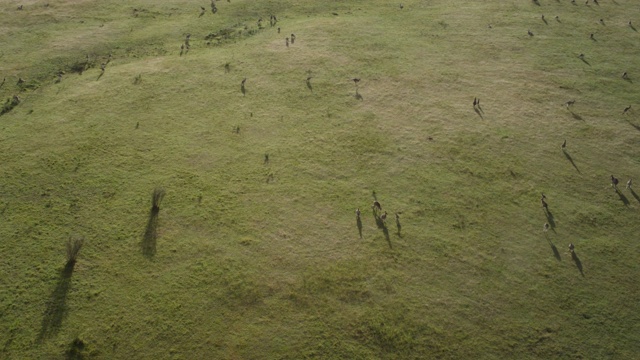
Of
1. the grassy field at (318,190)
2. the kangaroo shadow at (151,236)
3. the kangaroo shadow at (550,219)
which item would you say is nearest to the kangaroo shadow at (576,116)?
the grassy field at (318,190)

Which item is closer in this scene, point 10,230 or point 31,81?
point 10,230

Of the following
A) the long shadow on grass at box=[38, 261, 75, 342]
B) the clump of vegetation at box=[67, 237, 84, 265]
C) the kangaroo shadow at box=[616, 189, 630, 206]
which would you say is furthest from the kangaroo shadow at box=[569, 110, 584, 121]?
the long shadow on grass at box=[38, 261, 75, 342]

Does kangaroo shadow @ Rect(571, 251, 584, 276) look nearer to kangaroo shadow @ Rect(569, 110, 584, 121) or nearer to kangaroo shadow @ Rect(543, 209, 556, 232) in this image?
kangaroo shadow @ Rect(543, 209, 556, 232)

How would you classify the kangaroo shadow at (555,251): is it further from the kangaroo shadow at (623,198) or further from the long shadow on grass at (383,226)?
the long shadow on grass at (383,226)

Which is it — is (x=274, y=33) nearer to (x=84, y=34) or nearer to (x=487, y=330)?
(x=84, y=34)

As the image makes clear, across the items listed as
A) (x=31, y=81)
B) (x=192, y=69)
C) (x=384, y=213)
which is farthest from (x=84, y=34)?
(x=384, y=213)

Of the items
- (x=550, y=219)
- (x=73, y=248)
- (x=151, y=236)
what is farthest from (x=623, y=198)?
(x=73, y=248)

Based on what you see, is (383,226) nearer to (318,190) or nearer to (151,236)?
(318,190)
